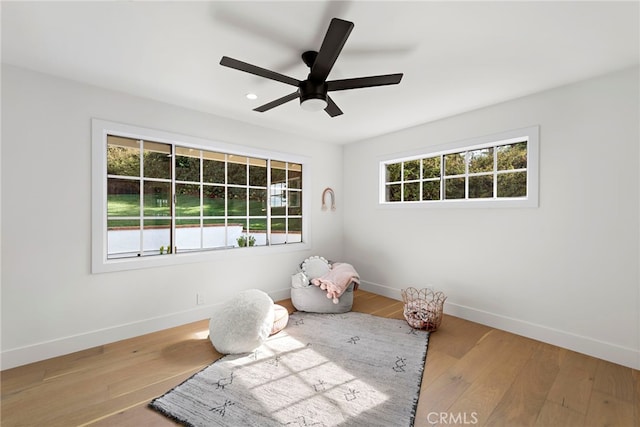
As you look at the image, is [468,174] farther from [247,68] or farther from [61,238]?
[61,238]

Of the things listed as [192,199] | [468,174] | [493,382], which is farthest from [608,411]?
[192,199]

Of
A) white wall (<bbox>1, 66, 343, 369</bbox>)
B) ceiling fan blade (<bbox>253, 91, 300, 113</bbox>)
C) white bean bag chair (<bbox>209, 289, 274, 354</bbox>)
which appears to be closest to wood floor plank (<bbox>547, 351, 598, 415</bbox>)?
white bean bag chair (<bbox>209, 289, 274, 354</bbox>)

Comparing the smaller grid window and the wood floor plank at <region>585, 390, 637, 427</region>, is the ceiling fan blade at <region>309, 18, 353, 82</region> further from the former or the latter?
the wood floor plank at <region>585, 390, 637, 427</region>

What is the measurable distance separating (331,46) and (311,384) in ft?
7.36

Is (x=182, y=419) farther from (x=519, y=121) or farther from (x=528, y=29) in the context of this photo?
(x=519, y=121)

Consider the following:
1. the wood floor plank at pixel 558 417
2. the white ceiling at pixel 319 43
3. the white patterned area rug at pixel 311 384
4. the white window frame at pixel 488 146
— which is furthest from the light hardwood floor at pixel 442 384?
the white ceiling at pixel 319 43

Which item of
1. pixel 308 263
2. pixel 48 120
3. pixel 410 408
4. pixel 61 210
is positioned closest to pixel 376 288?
pixel 308 263

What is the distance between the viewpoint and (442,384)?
2119 millimetres

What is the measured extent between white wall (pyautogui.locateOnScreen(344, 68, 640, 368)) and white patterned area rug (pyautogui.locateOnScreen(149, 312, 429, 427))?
37.6 inches

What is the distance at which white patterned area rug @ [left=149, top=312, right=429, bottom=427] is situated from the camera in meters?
1.77

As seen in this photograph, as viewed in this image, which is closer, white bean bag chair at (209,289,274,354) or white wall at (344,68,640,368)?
white wall at (344,68,640,368)

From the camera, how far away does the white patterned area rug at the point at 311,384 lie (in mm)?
1771

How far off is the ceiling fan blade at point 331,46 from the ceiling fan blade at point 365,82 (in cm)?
10

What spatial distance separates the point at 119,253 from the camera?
2.92 meters
